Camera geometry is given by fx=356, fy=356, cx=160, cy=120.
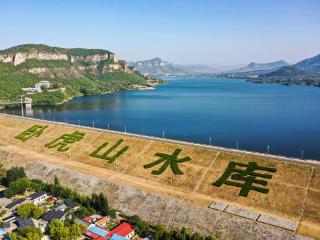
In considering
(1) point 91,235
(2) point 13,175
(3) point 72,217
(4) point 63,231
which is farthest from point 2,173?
(1) point 91,235

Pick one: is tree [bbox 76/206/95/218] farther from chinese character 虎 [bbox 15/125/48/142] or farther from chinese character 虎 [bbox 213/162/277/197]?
chinese character 虎 [bbox 15/125/48/142]

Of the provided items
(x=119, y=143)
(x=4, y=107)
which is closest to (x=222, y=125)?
(x=119, y=143)

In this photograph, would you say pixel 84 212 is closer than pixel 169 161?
Yes

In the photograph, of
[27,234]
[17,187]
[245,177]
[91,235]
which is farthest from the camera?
[17,187]

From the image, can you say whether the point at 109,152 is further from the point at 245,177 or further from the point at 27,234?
the point at 27,234

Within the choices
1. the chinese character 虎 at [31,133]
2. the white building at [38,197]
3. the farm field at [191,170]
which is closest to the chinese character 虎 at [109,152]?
the farm field at [191,170]

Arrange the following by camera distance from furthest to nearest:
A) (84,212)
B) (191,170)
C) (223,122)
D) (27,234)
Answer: (223,122), (191,170), (84,212), (27,234)

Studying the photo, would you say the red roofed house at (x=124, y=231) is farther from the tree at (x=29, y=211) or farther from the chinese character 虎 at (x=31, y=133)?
the chinese character 虎 at (x=31, y=133)

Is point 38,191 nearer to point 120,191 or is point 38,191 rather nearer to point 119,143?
point 120,191
